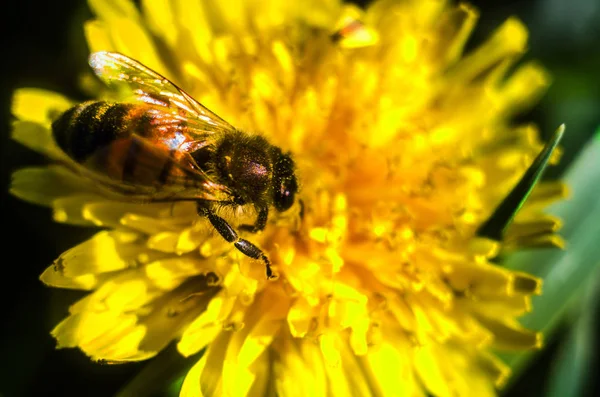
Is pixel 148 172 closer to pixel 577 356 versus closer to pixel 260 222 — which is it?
pixel 260 222

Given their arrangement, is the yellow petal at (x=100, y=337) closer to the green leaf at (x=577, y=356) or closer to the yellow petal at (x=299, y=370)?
the yellow petal at (x=299, y=370)

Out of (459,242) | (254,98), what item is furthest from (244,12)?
(459,242)

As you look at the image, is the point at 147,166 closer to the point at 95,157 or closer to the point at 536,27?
the point at 95,157

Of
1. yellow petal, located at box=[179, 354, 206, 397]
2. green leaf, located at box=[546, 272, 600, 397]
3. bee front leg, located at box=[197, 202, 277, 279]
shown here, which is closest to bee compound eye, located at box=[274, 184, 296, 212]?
bee front leg, located at box=[197, 202, 277, 279]

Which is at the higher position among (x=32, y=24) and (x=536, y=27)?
(x=536, y=27)

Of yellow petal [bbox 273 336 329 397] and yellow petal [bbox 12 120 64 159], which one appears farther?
yellow petal [bbox 12 120 64 159]

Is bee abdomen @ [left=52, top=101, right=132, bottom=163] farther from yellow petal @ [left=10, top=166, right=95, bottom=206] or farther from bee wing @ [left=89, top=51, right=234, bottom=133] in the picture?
yellow petal @ [left=10, top=166, right=95, bottom=206]
